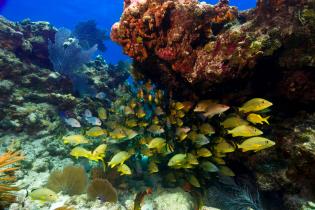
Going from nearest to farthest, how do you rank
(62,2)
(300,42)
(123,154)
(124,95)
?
1. (300,42)
2. (123,154)
3. (124,95)
4. (62,2)

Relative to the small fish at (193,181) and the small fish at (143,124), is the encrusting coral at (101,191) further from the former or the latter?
the small fish at (193,181)

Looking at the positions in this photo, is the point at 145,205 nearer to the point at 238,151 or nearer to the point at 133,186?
the point at 133,186

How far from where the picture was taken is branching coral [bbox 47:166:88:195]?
20.9 feet

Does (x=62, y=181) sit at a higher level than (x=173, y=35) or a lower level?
lower

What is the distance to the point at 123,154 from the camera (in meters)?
5.75

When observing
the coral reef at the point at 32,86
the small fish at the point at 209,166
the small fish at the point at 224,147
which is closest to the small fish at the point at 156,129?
the small fish at the point at 209,166

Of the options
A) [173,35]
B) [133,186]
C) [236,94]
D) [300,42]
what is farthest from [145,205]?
[300,42]

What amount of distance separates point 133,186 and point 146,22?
158 inches

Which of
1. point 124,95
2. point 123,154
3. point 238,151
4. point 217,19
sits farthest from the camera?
point 124,95

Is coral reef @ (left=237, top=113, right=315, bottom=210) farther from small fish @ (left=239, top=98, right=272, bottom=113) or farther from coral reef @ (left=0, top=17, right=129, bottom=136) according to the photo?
coral reef @ (left=0, top=17, right=129, bottom=136)

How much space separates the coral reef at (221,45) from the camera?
5.34 m

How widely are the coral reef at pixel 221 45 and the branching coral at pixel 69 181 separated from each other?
312 cm

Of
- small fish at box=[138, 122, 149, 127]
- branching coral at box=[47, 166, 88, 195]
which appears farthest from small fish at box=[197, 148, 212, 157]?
branching coral at box=[47, 166, 88, 195]

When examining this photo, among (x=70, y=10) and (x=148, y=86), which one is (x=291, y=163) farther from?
(x=70, y=10)
